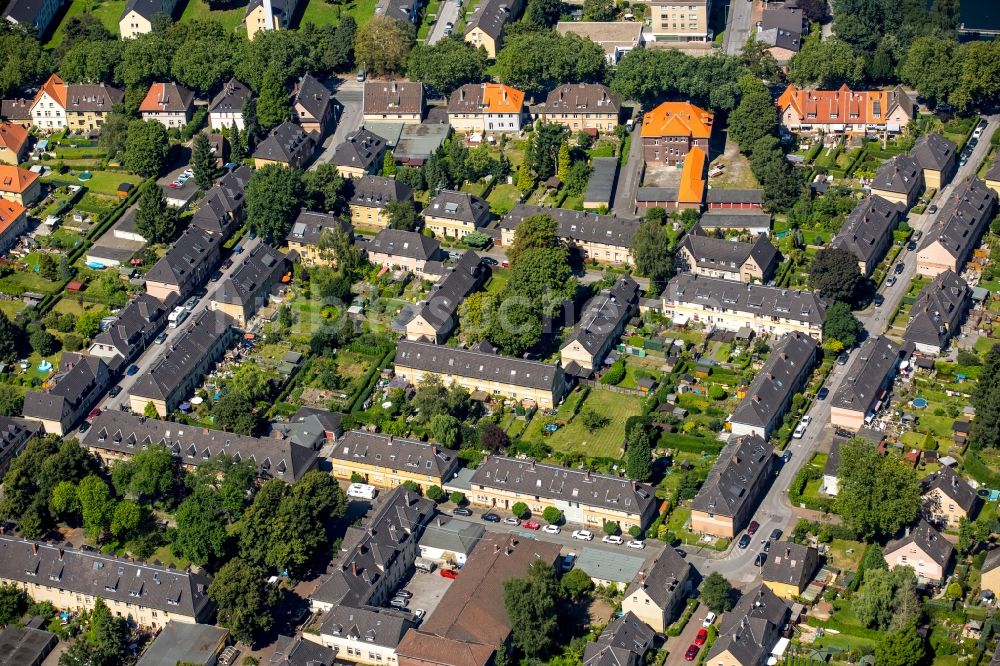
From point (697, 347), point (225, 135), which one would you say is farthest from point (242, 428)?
point (225, 135)

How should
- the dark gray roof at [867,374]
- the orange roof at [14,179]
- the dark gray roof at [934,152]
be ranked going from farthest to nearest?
the orange roof at [14,179] < the dark gray roof at [934,152] < the dark gray roof at [867,374]

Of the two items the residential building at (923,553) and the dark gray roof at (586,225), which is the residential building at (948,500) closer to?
the residential building at (923,553)

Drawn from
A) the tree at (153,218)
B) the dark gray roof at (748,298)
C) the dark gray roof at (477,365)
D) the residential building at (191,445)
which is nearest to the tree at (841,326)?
the dark gray roof at (748,298)

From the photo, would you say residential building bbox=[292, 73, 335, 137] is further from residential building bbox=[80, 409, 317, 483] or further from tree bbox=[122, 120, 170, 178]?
residential building bbox=[80, 409, 317, 483]

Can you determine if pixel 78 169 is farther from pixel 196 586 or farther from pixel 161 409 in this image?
pixel 196 586

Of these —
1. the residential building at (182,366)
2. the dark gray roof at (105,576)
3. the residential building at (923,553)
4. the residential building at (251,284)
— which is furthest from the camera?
the residential building at (251,284)

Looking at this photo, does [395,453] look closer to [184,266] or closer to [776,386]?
[776,386]

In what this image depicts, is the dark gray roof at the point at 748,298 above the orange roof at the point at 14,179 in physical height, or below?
below
